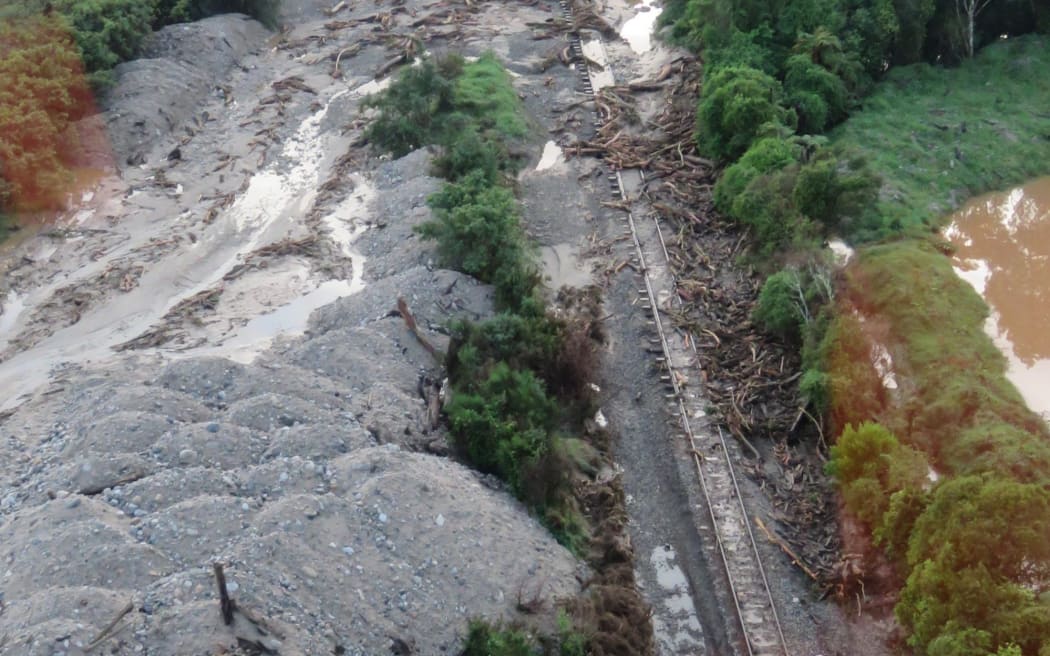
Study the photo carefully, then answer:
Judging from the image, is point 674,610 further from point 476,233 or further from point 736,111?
point 736,111

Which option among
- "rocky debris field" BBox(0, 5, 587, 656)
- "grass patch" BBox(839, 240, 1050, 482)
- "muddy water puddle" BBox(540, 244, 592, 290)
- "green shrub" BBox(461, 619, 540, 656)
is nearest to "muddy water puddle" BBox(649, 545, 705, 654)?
"rocky debris field" BBox(0, 5, 587, 656)

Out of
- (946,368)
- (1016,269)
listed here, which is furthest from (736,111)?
(946,368)

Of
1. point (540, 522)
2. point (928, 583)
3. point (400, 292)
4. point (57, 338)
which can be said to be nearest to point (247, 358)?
point (400, 292)

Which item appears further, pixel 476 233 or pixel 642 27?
pixel 642 27

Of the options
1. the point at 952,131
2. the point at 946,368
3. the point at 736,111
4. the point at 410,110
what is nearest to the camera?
the point at 946,368

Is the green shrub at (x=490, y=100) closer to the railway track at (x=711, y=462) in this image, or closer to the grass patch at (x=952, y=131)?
the railway track at (x=711, y=462)

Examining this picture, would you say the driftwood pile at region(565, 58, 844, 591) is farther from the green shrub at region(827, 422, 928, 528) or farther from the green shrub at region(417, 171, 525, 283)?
the green shrub at region(417, 171, 525, 283)

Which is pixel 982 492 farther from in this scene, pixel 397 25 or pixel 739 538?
pixel 397 25

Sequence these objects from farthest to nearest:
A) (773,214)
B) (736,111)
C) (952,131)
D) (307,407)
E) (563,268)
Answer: (952,131)
(736,111)
(563,268)
(773,214)
(307,407)
